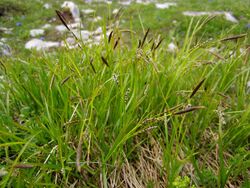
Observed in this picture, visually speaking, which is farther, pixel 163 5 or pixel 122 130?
pixel 163 5

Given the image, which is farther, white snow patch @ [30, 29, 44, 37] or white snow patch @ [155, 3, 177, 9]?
white snow patch @ [155, 3, 177, 9]

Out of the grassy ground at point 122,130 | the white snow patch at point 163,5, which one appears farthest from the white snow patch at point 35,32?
the grassy ground at point 122,130

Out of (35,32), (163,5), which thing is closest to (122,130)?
(35,32)

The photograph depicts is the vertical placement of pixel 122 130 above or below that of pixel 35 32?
above

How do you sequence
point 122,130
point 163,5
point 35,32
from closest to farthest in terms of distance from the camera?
point 122,130 → point 35,32 → point 163,5

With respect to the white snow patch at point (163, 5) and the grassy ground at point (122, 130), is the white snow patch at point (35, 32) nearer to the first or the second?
the white snow patch at point (163, 5)

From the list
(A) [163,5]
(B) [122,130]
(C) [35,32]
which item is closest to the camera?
(B) [122,130]

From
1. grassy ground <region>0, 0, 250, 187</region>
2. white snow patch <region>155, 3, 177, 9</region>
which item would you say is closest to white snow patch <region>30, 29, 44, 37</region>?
white snow patch <region>155, 3, 177, 9</region>

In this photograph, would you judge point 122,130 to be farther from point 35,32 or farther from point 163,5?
point 163,5

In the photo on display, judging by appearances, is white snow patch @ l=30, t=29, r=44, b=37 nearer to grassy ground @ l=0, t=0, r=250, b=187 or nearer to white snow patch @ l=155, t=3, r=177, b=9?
white snow patch @ l=155, t=3, r=177, b=9

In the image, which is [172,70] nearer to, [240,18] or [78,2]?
[240,18]

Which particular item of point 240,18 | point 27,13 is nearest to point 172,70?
point 240,18
